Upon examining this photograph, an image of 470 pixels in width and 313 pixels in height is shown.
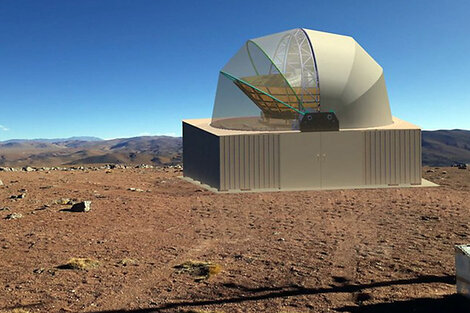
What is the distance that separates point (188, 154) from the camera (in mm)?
20609

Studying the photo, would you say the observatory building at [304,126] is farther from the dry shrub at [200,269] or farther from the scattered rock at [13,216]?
the dry shrub at [200,269]

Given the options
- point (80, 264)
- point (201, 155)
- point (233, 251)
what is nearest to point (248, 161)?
point (201, 155)

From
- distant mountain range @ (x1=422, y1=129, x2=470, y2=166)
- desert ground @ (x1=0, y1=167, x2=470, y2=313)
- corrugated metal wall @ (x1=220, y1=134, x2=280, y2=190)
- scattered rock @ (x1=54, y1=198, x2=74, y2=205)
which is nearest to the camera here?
desert ground @ (x1=0, y1=167, x2=470, y2=313)

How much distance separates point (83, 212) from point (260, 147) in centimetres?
748

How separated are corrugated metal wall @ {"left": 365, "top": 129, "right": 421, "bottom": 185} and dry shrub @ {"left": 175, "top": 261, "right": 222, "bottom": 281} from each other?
36.3 feet

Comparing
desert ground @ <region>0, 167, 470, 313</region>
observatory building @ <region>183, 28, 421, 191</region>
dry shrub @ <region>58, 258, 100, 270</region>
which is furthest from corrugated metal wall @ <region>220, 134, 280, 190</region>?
dry shrub @ <region>58, 258, 100, 270</region>

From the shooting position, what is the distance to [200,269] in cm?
693

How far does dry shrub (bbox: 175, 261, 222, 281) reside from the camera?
6707 millimetres

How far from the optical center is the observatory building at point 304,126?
50.7 feet

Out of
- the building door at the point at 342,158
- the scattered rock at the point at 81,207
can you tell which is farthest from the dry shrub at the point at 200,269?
the building door at the point at 342,158

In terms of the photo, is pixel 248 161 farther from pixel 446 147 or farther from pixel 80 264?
pixel 446 147

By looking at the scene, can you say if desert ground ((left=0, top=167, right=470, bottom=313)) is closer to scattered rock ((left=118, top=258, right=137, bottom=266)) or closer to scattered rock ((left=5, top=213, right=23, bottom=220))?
scattered rock ((left=118, top=258, right=137, bottom=266))

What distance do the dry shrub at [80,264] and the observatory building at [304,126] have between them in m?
8.52

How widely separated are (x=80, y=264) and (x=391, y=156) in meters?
13.6
